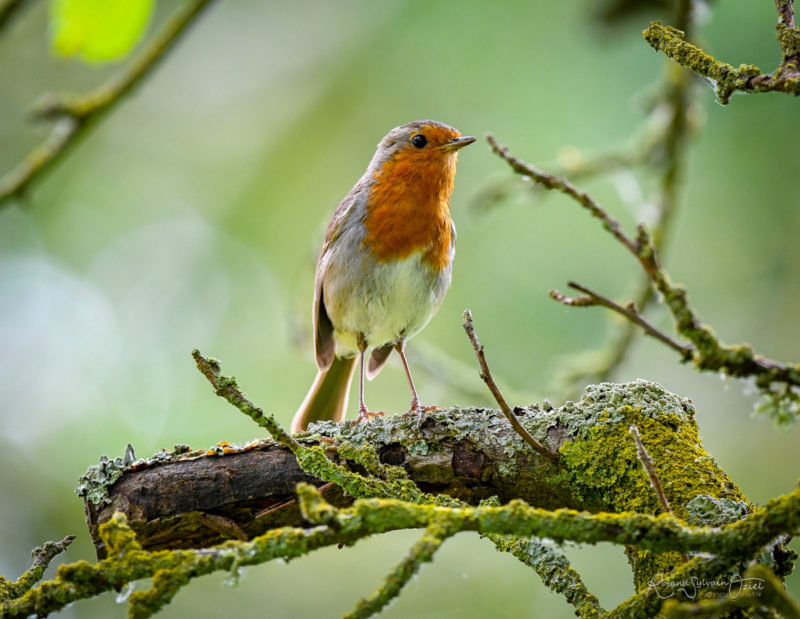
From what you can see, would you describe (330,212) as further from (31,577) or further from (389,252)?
(31,577)

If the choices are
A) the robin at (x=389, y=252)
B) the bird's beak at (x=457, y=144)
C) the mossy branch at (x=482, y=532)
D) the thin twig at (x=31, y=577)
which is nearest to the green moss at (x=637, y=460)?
the mossy branch at (x=482, y=532)

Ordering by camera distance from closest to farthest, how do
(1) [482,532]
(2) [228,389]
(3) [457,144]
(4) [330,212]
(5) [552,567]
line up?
(1) [482,532]
(2) [228,389]
(5) [552,567]
(3) [457,144]
(4) [330,212]

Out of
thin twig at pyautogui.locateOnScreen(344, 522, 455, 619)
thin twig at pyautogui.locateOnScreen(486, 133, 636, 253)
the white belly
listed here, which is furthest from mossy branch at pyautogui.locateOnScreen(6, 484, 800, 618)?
the white belly

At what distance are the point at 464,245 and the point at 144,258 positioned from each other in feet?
12.4

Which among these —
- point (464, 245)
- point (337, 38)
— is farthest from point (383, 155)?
point (337, 38)

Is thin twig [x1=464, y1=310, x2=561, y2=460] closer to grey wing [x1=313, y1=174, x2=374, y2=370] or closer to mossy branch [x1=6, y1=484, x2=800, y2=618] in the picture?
mossy branch [x1=6, y1=484, x2=800, y2=618]

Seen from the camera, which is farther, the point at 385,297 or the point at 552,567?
the point at 385,297

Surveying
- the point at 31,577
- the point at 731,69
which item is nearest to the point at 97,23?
the point at 31,577

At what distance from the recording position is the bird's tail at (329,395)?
15.1ft

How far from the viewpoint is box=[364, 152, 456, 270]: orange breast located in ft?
13.9

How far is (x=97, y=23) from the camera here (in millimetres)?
2342

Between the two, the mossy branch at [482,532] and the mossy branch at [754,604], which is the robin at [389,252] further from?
the mossy branch at [754,604]

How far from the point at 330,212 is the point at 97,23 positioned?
441cm

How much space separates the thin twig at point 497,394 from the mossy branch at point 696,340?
513mm
